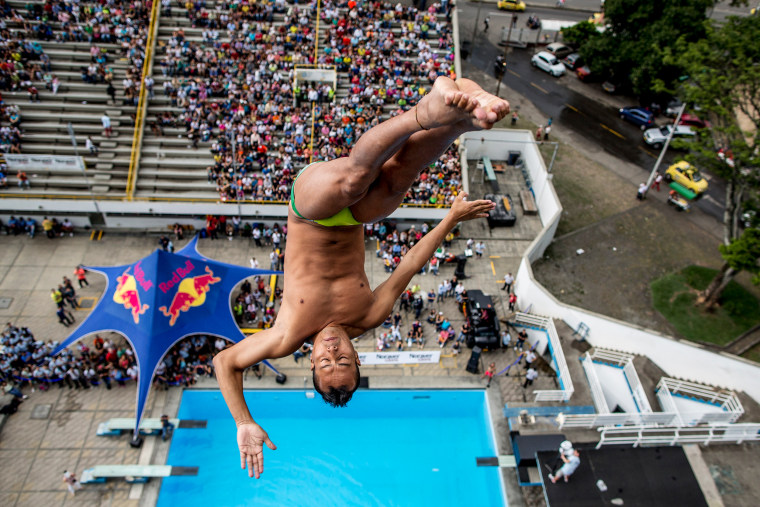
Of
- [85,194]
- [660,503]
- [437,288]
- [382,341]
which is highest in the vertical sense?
[85,194]

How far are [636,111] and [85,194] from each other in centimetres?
3977

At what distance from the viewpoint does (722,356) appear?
2319 centimetres

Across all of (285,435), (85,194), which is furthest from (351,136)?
(285,435)

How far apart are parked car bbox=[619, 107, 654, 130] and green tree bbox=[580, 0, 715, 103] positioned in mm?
1474

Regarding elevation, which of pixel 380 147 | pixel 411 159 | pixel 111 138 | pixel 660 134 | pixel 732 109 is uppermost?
Answer: pixel 660 134

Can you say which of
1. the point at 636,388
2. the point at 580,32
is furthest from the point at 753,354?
the point at 580,32

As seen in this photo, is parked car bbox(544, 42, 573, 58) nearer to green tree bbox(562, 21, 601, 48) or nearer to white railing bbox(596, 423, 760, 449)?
green tree bbox(562, 21, 601, 48)

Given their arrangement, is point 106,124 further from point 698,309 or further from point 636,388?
point 698,309

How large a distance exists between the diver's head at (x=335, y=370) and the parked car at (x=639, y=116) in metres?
43.4

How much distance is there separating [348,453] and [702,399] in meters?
15.0

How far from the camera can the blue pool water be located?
22719mm

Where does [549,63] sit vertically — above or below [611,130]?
Result: above

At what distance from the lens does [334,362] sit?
799 cm

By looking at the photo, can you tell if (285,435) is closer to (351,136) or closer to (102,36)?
(351,136)
